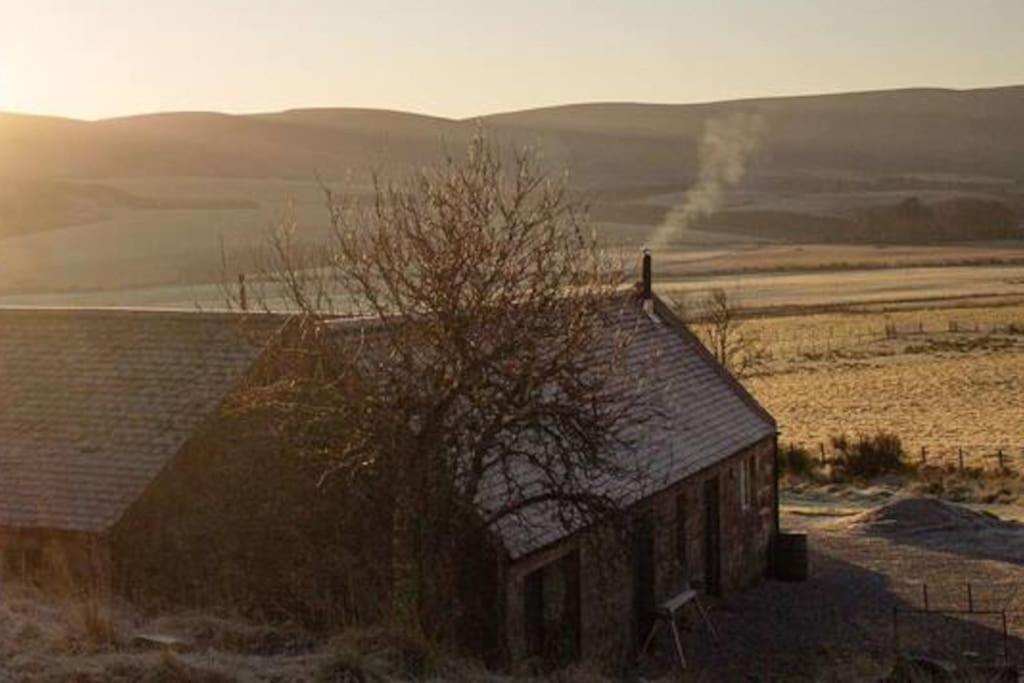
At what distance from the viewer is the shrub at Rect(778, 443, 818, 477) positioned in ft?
120

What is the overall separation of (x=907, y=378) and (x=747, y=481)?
30.2 m

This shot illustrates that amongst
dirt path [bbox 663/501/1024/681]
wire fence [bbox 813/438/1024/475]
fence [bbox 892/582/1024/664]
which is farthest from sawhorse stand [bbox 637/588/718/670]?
wire fence [bbox 813/438/1024/475]

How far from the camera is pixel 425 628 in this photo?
14.8 m

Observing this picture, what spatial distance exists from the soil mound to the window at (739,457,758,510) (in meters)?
4.59

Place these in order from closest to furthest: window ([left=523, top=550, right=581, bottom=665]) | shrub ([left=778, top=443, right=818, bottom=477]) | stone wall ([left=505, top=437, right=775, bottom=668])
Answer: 1. stone wall ([left=505, top=437, right=775, bottom=668])
2. window ([left=523, top=550, right=581, bottom=665])
3. shrub ([left=778, top=443, right=818, bottom=477])

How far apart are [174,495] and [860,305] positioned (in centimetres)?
6522

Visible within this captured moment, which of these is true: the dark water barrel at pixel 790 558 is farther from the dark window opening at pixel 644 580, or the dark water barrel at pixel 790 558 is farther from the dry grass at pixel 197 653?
the dry grass at pixel 197 653

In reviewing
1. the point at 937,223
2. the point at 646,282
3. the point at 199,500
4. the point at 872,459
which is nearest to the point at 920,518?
the point at 872,459

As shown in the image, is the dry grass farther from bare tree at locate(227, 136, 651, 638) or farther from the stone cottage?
the stone cottage

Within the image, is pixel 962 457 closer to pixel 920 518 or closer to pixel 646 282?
pixel 920 518

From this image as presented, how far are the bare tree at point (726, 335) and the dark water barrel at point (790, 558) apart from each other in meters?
17.4

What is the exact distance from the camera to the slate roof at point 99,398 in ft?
57.1

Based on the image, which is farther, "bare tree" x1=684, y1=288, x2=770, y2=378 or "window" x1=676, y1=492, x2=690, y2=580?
"bare tree" x1=684, y1=288, x2=770, y2=378

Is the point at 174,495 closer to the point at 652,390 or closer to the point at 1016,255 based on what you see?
the point at 652,390
